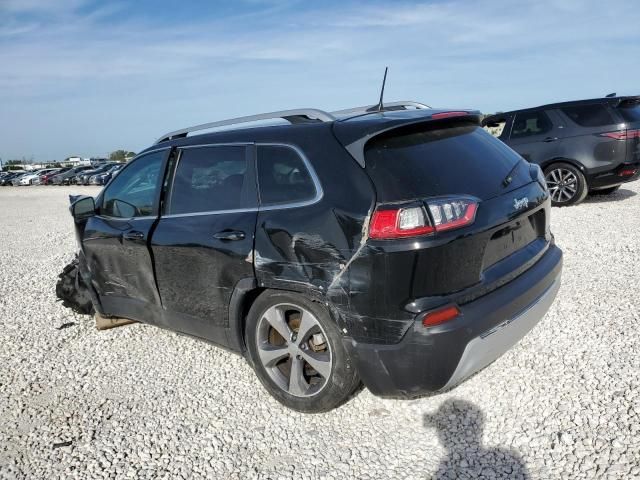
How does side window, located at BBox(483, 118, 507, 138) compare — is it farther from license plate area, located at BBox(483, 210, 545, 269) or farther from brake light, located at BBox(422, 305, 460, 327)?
brake light, located at BBox(422, 305, 460, 327)

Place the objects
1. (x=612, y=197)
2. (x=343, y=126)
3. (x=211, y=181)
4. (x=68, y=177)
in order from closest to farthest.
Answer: (x=343, y=126)
(x=211, y=181)
(x=612, y=197)
(x=68, y=177)

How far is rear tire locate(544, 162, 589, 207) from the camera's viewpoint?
28.6 ft

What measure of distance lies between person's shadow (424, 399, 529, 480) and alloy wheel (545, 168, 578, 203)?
7.02m

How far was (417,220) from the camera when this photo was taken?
243 centimetres

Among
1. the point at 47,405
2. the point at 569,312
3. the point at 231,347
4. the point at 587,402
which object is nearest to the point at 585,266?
the point at 569,312

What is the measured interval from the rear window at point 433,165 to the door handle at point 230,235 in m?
0.90

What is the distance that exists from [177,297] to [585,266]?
4.26 metres

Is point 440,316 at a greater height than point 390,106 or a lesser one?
lesser

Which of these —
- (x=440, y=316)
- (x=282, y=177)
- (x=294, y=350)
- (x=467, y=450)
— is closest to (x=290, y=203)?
(x=282, y=177)

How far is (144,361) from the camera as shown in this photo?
399 centimetres

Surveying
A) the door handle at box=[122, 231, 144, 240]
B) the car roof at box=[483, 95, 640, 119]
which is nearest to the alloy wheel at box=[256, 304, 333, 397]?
the door handle at box=[122, 231, 144, 240]

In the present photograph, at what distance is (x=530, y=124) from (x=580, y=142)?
100 cm

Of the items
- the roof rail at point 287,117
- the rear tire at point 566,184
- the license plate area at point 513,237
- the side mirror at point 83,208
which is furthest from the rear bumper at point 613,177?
the side mirror at point 83,208

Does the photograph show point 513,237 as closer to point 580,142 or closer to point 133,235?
point 133,235
